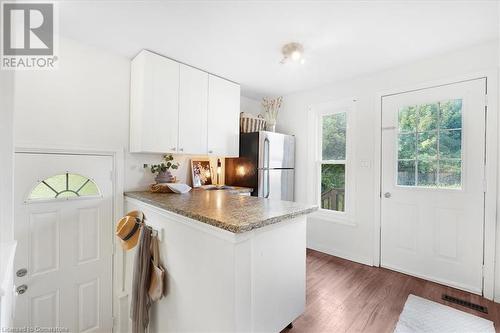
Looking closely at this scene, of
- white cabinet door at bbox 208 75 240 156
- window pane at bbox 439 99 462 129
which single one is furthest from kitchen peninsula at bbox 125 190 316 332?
window pane at bbox 439 99 462 129

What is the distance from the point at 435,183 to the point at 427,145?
43 cm

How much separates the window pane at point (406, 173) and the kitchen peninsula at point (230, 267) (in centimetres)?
166

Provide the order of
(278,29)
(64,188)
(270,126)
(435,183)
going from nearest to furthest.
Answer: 1. (278,29)
2. (64,188)
3. (435,183)
4. (270,126)

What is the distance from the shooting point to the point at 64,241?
80.1 inches

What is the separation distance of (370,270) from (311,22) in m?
2.80

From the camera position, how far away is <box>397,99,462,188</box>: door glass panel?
7.79 feet

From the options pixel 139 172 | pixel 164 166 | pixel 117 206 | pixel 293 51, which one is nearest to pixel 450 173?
pixel 293 51

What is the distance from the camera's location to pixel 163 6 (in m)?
1.68

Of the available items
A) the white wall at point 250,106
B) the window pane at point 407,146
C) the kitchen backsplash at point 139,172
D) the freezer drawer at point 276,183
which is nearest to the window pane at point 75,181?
the kitchen backsplash at point 139,172

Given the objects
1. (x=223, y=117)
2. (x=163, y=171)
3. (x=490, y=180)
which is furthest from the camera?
(x=223, y=117)

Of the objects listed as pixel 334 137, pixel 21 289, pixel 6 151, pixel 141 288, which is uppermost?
pixel 334 137

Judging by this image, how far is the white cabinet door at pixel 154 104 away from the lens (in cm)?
226

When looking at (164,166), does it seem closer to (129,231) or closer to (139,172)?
(139,172)

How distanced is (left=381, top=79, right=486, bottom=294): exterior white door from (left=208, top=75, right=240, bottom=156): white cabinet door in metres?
1.92
